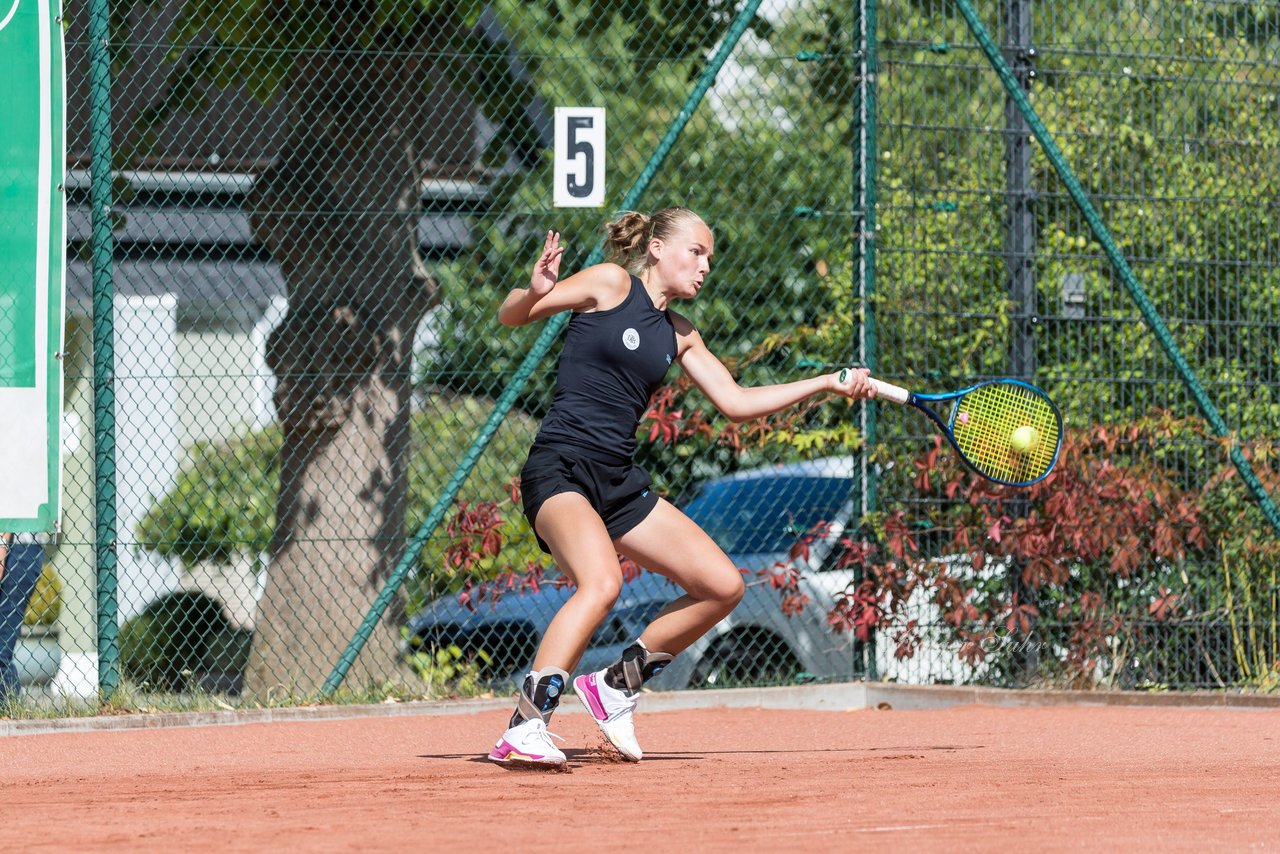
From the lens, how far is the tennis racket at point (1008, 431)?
6750 mm

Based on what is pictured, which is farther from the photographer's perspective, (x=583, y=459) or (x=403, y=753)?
(x=403, y=753)

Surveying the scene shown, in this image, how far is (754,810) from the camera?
4.91m

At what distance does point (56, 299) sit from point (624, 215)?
8.54ft

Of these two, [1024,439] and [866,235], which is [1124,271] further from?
[1024,439]

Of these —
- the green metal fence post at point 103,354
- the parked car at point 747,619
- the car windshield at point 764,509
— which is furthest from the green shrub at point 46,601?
the car windshield at point 764,509

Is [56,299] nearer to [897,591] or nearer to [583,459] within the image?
[583,459]

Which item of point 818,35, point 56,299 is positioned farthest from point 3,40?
point 818,35

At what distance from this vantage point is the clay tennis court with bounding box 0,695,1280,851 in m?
4.47

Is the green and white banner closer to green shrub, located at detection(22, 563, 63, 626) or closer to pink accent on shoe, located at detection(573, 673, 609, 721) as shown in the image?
pink accent on shoe, located at detection(573, 673, 609, 721)

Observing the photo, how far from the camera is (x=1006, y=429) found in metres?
6.82

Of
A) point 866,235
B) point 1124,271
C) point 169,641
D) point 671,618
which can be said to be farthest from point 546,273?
point 169,641

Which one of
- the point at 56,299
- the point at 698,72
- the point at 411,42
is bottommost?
the point at 56,299

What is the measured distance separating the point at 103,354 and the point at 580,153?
2.22 meters

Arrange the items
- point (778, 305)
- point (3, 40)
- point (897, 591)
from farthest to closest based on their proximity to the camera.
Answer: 1. point (778, 305)
2. point (897, 591)
3. point (3, 40)
